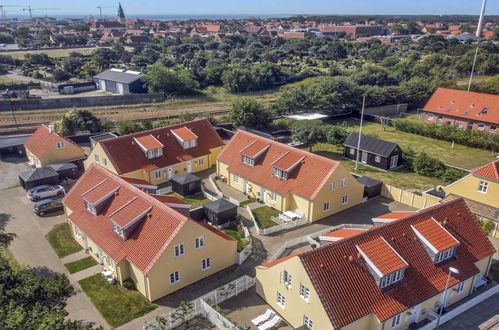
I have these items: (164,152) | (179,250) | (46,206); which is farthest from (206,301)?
(164,152)

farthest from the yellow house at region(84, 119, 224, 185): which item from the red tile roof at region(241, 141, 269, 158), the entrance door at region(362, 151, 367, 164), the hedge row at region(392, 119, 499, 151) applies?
the hedge row at region(392, 119, 499, 151)

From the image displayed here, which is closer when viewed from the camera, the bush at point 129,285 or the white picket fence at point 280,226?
the bush at point 129,285

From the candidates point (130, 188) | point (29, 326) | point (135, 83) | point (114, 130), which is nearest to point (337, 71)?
point (135, 83)

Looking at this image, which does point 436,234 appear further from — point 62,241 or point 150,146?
point 150,146

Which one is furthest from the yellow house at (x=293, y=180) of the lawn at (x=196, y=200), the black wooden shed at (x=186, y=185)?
the lawn at (x=196, y=200)

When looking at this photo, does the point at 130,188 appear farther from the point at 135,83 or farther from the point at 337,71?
the point at 337,71

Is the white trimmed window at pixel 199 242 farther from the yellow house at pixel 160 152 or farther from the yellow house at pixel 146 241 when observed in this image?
the yellow house at pixel 160 152
